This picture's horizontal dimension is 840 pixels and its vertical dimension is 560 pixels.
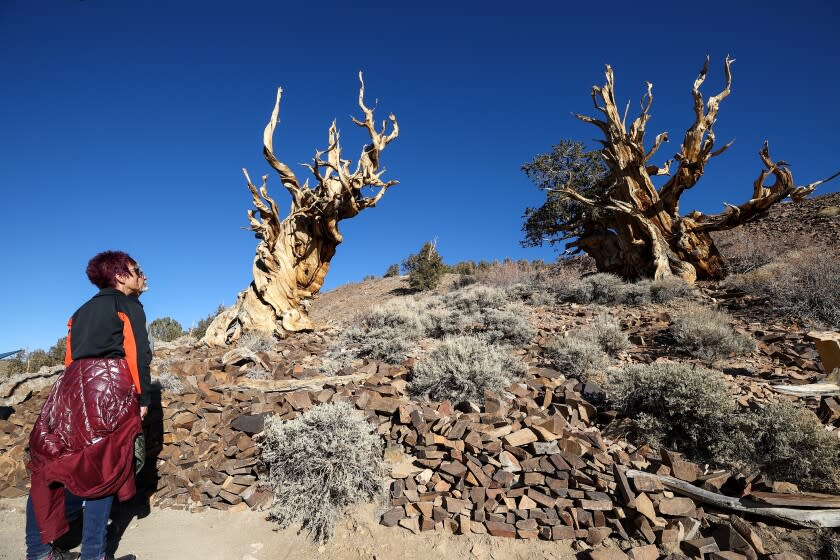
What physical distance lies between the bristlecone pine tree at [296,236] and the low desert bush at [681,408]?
737cm

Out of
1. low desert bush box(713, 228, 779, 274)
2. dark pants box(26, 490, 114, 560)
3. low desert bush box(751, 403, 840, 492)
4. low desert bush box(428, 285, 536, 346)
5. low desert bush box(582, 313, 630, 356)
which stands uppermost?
low desert bush box(713, 228, 779, 274)

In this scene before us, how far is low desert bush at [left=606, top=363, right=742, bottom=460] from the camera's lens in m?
4.20

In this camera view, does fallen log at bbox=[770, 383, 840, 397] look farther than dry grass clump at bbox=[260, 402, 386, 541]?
No

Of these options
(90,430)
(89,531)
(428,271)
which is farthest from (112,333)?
(428,271)

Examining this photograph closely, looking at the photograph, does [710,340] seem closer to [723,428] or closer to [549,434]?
[723,428]

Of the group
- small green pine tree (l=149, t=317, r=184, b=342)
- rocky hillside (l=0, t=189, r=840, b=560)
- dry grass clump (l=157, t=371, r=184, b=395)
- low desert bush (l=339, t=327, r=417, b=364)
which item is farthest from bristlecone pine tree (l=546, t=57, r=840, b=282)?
small green pine tree (l=149, t=317, r=184, b=342)

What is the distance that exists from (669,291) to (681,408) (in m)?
7.03

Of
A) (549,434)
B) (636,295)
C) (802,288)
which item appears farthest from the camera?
(636,295)

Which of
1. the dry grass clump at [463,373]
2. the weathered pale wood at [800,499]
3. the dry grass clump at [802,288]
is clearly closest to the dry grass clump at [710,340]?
the dry grass clump at [802,288]

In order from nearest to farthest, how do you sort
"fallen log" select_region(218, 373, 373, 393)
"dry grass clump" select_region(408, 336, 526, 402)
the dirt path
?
1. the dirt path
2. "dry grass clump" select_region(408, 336, 526, 402)
3. "fallen log" select_region(218, 373, 373, 393)

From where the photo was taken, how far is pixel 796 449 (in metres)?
3.82

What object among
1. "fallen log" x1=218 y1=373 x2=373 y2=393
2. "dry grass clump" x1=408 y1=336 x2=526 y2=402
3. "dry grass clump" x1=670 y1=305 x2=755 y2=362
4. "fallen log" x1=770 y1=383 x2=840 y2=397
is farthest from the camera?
"dry grass clump" x1=670 y1=305 x2=755 y2=362

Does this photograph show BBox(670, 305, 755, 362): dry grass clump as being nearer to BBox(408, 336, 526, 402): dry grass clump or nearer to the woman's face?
BBox(408, 336, 526, 402): dry grass clump

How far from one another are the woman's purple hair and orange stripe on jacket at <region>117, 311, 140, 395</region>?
1.19ft
